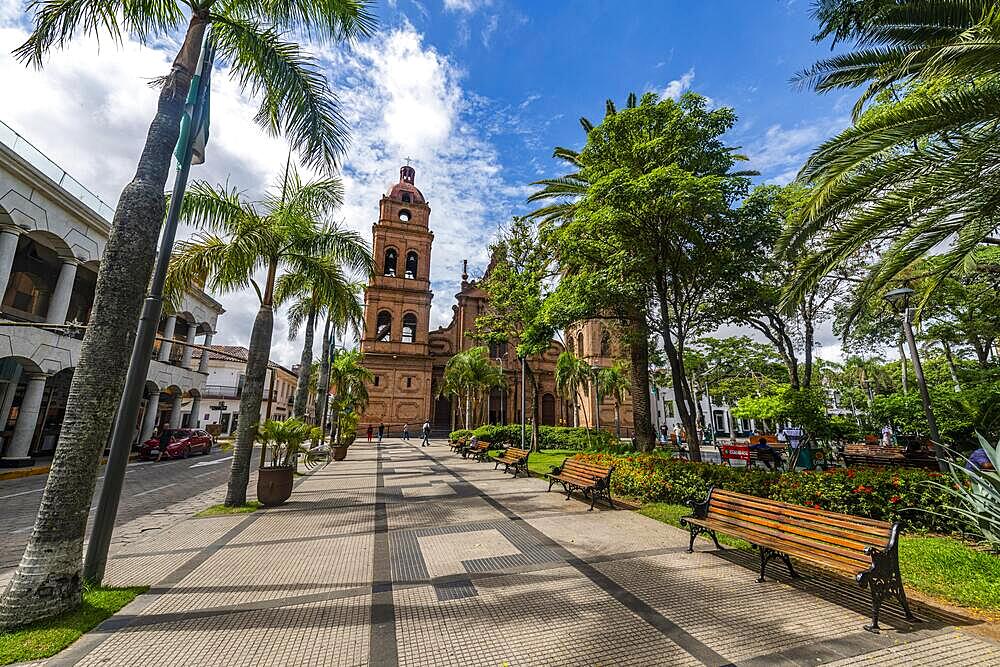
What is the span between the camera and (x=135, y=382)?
187 inches

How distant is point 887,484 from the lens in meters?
6.18

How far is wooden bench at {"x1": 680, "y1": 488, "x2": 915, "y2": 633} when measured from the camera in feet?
11.5

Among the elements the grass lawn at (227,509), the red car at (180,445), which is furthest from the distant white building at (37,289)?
the grass lawn at (227,509)

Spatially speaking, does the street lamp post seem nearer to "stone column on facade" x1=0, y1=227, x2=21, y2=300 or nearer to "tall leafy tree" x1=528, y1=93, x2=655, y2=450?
"tall leafy tree" x1=528, y1=93, x2=655, y2=450

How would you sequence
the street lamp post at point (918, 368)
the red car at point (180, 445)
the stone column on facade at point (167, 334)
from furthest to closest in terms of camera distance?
the stone column on facade at point (167, 334) < the red car at point (180, 445) < the street lamp post at point (918, 368)

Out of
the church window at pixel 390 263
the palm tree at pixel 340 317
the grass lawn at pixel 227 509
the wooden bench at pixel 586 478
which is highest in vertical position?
the church window at pixel 390 263

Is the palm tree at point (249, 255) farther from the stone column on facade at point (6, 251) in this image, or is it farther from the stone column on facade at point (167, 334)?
the stone column on facade at point (167, 334)

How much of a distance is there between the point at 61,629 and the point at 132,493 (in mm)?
9295

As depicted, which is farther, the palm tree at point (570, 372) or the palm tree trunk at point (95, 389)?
the palm tree at point (570, 372)

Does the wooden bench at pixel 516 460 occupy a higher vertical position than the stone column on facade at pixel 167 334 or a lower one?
lower

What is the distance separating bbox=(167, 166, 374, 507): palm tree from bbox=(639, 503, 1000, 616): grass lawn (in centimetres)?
910

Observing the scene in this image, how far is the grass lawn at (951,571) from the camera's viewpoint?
154 inches

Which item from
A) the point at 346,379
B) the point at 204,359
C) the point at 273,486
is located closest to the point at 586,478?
the point at 273,486

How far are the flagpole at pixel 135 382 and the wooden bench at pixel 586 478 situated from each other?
23.2 ft
